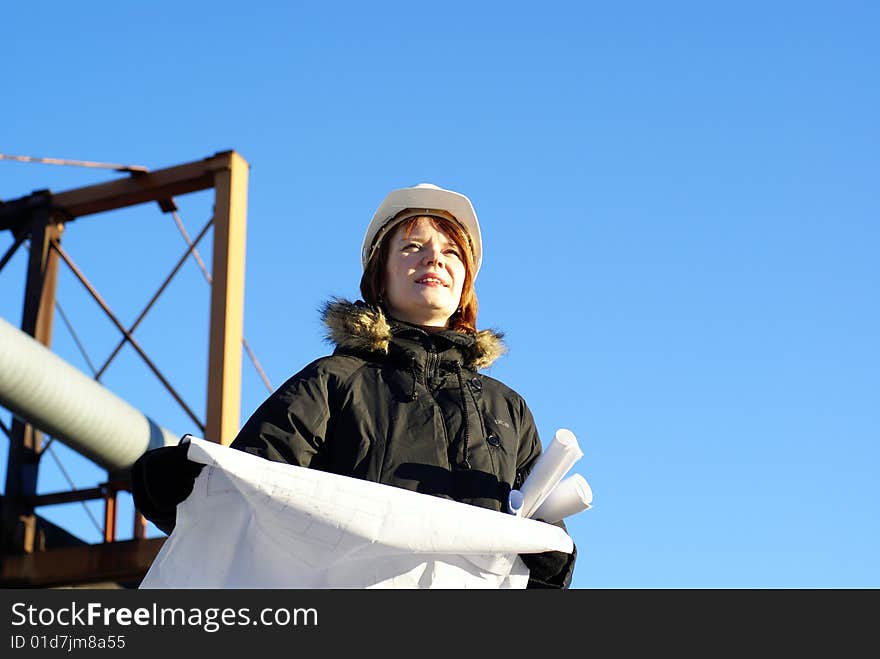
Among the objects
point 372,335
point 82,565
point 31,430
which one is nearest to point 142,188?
point 31,430

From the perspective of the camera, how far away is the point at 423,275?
338cm

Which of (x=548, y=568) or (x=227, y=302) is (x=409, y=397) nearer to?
(x=548, y=568)

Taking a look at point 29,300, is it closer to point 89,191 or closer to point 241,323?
point 89,191

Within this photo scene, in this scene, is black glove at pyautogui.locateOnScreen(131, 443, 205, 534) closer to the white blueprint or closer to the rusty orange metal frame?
the white blueprint

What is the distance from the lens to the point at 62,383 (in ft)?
29.9

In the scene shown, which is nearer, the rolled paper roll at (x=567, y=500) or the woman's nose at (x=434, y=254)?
the rolled paper roll at (x=567, y=500)

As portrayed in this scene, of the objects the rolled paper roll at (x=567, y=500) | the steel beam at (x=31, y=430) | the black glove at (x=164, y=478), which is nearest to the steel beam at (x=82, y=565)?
the steel beam at (x=31, y=430)

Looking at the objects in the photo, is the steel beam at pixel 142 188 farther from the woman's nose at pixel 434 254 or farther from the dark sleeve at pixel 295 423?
the dark sleeve at pixel 295 423

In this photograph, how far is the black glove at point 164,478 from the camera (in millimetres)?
2760

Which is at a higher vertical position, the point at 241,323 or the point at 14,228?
the point at 14,228

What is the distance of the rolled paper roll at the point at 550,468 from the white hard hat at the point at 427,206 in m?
0.87

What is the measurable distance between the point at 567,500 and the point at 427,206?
1.04m
